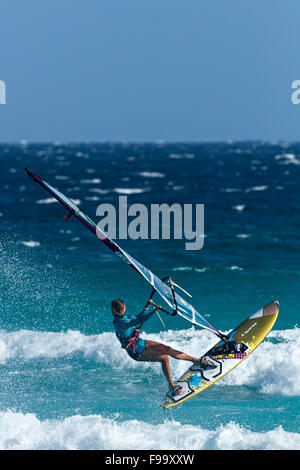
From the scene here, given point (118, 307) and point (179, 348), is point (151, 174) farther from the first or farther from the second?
point (118, 307)

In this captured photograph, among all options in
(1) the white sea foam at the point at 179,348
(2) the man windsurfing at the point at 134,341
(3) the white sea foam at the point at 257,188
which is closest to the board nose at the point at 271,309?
(1) the white sea foam at the point at 179,348

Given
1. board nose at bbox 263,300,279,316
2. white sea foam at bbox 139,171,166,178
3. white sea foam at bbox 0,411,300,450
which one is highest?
white sea foam at bbox 139,171,166,178

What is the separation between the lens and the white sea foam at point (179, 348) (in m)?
14.8

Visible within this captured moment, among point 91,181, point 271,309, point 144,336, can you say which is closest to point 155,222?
point 144,336

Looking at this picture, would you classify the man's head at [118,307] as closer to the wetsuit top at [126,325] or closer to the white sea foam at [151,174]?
the wetsuit top at [126,325]

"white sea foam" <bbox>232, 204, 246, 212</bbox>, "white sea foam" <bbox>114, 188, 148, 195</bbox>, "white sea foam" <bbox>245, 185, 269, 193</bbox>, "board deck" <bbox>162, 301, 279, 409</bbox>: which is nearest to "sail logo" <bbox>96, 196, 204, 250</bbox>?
"white sea foam" <bbox>232, 204, 246, 212</bbox>

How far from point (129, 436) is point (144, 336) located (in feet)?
19.9

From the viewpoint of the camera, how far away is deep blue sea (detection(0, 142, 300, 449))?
40.3 feet

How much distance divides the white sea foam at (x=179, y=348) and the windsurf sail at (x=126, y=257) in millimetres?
2836

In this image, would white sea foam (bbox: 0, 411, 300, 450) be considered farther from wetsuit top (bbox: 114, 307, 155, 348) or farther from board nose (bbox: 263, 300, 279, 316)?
board nose (bbox: 263, 300, 279, 316)

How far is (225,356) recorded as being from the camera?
13.6 meters

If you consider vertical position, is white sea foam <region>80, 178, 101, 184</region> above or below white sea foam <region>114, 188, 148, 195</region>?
above

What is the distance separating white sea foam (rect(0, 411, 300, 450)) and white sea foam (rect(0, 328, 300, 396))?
2.37 metres
